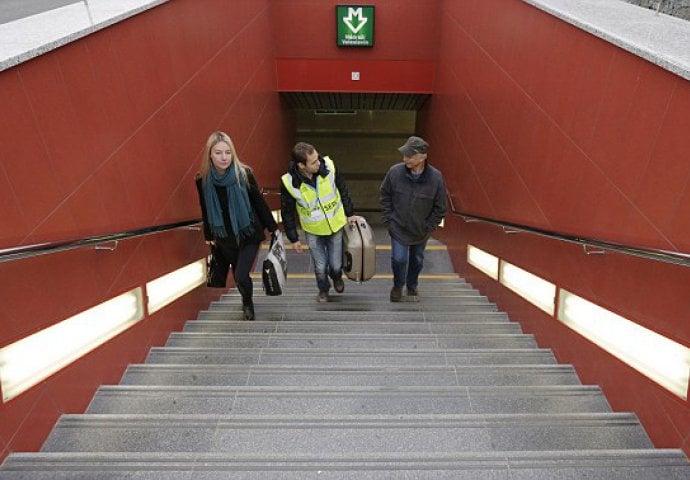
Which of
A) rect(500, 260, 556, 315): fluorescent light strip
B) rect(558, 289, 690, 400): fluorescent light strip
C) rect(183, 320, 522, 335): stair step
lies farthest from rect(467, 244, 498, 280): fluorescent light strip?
rect(558, 289, 690, 400): fluorescent light strip

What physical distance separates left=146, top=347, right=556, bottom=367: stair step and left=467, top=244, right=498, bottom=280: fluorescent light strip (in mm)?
1495

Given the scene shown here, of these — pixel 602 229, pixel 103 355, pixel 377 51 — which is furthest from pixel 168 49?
pixel 377 51

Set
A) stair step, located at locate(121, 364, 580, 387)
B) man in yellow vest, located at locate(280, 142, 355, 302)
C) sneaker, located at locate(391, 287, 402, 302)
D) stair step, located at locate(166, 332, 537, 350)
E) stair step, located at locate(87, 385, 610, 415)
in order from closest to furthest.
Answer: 1. stair step, located at locate(87, 385, 610, 415)
2. stair step, located at locate(121, 364, 580, 387)
3. stair step, located at locate(166, 332, 537, 350)
4. man in yellow vest, located at locate(280, 142, 355, 302)
5. sneaker, located at locate(391, 287, 402, 302)

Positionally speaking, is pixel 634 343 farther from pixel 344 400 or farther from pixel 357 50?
pixel 357 50

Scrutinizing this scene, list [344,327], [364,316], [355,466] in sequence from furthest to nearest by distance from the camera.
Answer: [364,316] → [344,327] → [355,466]

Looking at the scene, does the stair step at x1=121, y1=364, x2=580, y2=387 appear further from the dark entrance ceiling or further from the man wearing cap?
the dark entrance ceiling

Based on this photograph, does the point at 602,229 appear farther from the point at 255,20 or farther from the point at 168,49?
the point at 255,20

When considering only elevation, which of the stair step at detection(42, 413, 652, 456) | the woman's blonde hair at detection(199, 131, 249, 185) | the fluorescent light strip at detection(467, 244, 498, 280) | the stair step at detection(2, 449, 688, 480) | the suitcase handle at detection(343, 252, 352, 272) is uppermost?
the woman's blonde hair at detection(199, 131, 249, 185)

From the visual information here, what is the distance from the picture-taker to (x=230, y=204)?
3180mm

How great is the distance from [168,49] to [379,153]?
30.8 feet

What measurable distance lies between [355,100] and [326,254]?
7.22 metres

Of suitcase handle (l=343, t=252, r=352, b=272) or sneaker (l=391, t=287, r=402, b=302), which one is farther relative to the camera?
sneaker (l=391, t=287, r=402, b=302)

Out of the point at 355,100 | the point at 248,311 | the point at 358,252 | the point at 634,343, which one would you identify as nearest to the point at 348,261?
the point at 358,252

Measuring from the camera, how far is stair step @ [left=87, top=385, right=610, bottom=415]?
2299 millimetres
